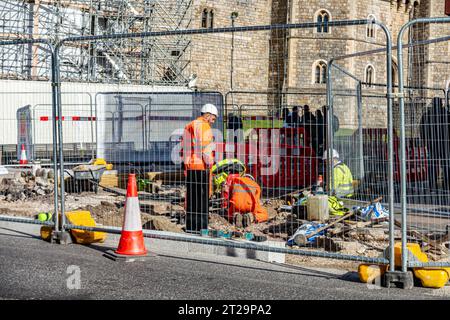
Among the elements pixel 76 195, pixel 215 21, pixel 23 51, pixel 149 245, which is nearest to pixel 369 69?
pixel 215 21

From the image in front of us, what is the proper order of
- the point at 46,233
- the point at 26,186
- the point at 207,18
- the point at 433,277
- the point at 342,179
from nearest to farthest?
the point at 433,277
the point at 46,233
the point at 342,179
the point at 26,186
the point at 207,18

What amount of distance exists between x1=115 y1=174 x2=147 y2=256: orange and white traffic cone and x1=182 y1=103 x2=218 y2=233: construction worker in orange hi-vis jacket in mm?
1154

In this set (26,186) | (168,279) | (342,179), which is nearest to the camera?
(168,279)

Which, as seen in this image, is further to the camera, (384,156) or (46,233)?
(384,156)

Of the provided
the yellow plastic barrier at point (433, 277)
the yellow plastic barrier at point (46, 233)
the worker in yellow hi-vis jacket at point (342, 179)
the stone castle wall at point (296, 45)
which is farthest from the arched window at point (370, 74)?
the yellow plastic barrier at point (433, 277)

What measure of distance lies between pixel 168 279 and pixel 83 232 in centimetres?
201

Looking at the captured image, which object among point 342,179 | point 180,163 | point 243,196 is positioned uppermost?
point 180,163

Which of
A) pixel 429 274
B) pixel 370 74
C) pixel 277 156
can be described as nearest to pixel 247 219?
pixel 277 156

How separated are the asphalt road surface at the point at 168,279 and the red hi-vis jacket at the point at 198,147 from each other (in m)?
2.00

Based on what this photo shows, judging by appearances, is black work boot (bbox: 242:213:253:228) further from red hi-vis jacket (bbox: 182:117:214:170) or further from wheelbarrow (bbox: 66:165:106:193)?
wheelbarrow (bbox: 66:165:106:193)

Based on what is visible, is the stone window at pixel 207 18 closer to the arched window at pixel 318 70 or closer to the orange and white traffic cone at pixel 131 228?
the arched window at pixel 318 70

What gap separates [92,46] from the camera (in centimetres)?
3017

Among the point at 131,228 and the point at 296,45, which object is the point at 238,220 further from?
the point at 296,45

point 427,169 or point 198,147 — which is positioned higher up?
point 198,147
